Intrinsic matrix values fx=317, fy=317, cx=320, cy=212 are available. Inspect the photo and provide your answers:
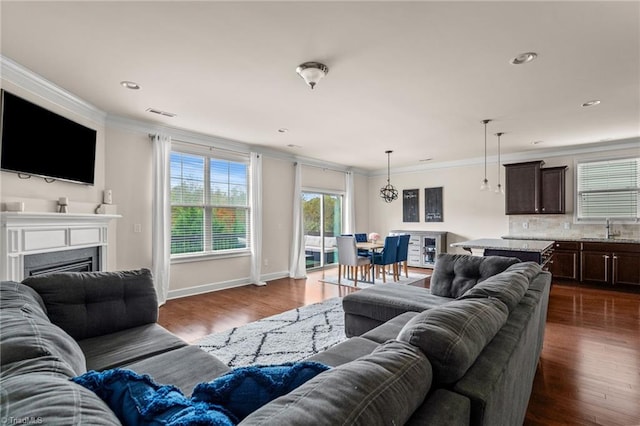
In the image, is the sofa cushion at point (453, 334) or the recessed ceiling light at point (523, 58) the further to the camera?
the recessed ceiling light at point (523, 58)

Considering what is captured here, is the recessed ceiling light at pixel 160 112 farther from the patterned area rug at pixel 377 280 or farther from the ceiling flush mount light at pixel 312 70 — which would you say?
the patterned area rug at pixel 377 280

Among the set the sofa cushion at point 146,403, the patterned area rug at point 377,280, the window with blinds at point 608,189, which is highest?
the window with blinds at point 608,189

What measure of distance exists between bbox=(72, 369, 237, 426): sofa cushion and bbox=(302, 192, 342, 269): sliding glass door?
6.28 meters

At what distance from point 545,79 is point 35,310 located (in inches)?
165

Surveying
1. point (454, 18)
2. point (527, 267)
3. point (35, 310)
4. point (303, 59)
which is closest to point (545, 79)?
point (454, 18)

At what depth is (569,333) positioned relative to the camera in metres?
3.39

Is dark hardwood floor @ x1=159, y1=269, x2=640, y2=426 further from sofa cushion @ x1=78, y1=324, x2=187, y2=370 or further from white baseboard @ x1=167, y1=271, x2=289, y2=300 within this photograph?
sofa cushion @ x1=78, y1=324, x2=187, y2=370

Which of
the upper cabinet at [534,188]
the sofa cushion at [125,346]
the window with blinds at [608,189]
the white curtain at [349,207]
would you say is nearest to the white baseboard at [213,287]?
the white curtain at [349,207]

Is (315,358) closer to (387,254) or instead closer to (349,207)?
(387,254)

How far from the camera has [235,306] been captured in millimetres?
4418

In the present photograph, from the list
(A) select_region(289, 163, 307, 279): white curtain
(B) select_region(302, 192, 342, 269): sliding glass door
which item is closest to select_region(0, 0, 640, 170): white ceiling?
(A) select_region(289, 163, 307, 279): white curtain

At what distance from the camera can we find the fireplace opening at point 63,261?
285 cm

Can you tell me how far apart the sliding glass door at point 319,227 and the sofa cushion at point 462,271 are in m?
4.19

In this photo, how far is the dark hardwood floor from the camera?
212 cm
